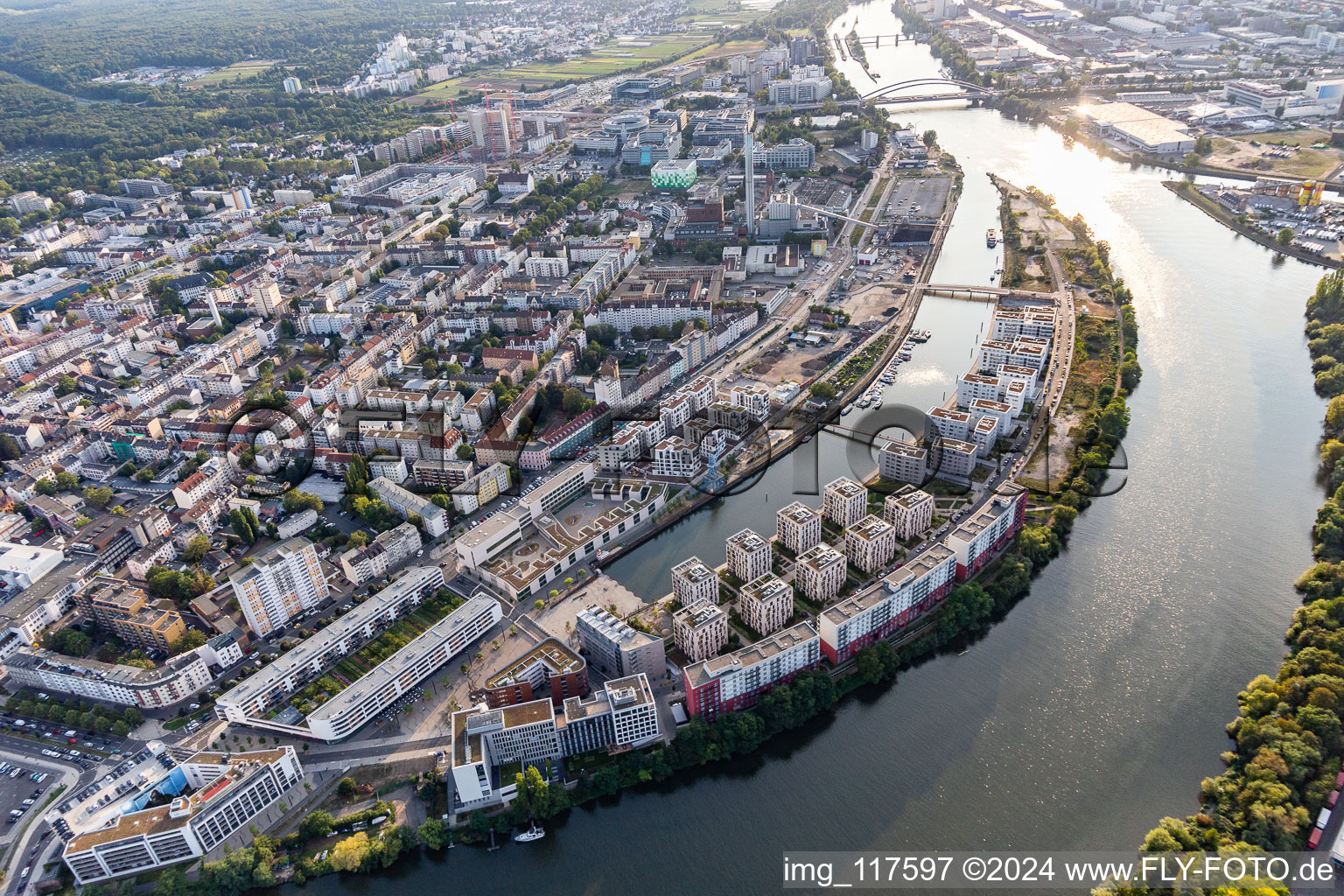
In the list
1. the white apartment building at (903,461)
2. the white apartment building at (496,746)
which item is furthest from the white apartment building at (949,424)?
the white apartment building at (496,746)

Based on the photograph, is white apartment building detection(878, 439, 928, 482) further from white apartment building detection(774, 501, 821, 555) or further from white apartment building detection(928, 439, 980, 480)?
white apartment building detection(774, 501, 821, 555)

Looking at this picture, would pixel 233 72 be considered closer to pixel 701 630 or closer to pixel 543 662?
pixel 543 662

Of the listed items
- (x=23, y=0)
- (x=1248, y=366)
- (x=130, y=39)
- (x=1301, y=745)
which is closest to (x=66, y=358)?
(x=1301, y=745)

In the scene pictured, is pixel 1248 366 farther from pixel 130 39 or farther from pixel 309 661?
pixel 130 39

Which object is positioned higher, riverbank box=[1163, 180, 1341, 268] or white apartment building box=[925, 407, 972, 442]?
riverbank box=[1163, 180, 1341, 268]

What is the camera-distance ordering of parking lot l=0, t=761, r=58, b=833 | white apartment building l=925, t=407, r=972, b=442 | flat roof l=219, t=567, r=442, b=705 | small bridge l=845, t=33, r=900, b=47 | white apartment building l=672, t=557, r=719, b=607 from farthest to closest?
small bridge l=845, t=33, r=900, b=47
white apartment building l=925, t=407, r=972, b=442
white apartment building l=672, t=557, r=719, b=607
flat roof l=219, t=567, r=442, b=705
parking lot l=0, t=761, r=58, b=833

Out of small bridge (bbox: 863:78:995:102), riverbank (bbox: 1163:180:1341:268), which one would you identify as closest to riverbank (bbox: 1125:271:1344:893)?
riverbank (bbox: 1163:180:1341:268)

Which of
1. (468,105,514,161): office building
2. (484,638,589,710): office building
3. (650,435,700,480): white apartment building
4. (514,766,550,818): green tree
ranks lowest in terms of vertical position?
(514,766,550,818): green tree

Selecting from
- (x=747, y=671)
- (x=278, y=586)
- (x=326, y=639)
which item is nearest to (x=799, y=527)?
(x=747, y=671)
